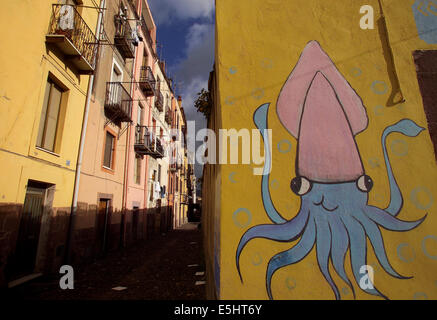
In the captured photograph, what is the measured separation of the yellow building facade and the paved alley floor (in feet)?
2.29

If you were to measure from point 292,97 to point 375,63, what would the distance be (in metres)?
1.16

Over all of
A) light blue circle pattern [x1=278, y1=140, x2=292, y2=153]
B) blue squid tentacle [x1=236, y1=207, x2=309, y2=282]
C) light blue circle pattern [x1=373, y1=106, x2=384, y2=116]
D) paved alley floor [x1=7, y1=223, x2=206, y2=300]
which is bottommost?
paved alley floor [x1=7, y1=223, x2=206, y2=300]

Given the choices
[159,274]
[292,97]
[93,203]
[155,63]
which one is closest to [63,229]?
[93,203]

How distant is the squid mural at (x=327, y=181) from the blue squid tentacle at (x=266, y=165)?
1 cm

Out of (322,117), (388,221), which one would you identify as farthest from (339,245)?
(322,117)

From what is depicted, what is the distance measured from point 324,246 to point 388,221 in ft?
2.44

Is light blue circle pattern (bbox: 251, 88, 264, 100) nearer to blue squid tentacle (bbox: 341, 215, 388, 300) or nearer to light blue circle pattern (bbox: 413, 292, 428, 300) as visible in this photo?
blue squid tentacle (bbox: 341, 215, 388, 300)

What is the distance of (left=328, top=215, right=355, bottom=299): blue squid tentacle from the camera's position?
234cm

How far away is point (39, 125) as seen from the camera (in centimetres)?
614

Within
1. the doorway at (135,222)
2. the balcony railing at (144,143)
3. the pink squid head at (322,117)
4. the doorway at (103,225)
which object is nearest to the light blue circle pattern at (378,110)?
the pink squid head at (322,117)

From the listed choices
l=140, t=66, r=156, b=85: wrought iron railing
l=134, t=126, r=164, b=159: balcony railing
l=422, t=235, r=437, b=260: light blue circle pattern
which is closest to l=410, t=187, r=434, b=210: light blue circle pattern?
l=422, t=235, r=437, b=260: light blue circle pattern

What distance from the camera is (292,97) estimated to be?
9.09 feet
